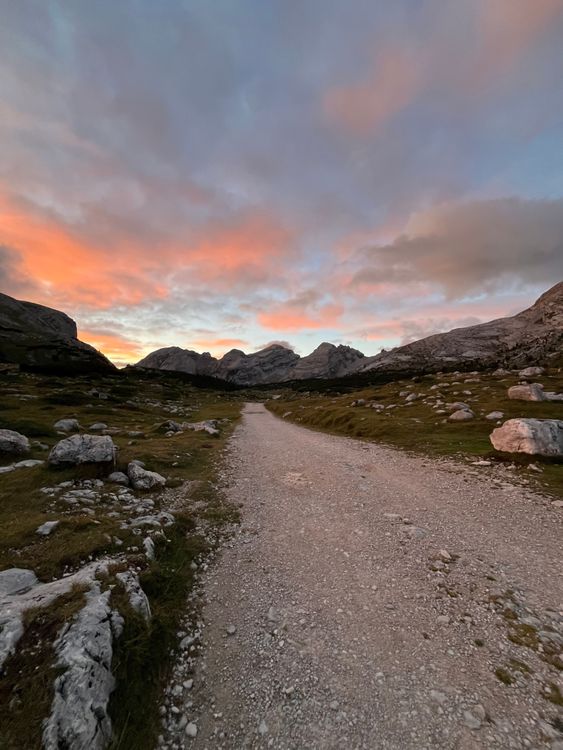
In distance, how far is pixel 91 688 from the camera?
5.54 m

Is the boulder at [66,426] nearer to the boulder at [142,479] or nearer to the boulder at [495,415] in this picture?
the boulder at [142,479]

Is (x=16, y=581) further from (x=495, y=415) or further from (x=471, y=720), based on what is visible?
(x=495, y=415)

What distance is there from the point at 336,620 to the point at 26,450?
22.1 meters

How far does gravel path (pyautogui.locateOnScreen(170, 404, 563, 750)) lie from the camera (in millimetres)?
5781

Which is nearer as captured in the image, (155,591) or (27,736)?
(27,736)

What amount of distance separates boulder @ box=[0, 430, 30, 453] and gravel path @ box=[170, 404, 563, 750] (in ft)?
52.0

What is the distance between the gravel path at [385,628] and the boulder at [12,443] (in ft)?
52.0

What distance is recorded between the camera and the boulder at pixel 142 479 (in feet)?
56.1

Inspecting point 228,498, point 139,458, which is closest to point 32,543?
point 228,498

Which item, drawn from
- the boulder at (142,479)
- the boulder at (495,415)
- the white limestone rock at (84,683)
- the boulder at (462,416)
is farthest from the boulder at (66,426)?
the boulder at (495,415)

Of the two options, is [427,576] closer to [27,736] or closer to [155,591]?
[155,591]

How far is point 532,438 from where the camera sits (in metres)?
21.0

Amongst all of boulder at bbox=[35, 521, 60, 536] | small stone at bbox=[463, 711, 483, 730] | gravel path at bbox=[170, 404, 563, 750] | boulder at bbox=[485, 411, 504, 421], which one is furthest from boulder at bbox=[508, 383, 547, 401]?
boulder at bbox=[35, 521, 60, 536]

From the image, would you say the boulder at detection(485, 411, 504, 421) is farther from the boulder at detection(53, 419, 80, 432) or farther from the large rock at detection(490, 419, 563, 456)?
the boulder at detection(53, 419, 80, 432)
